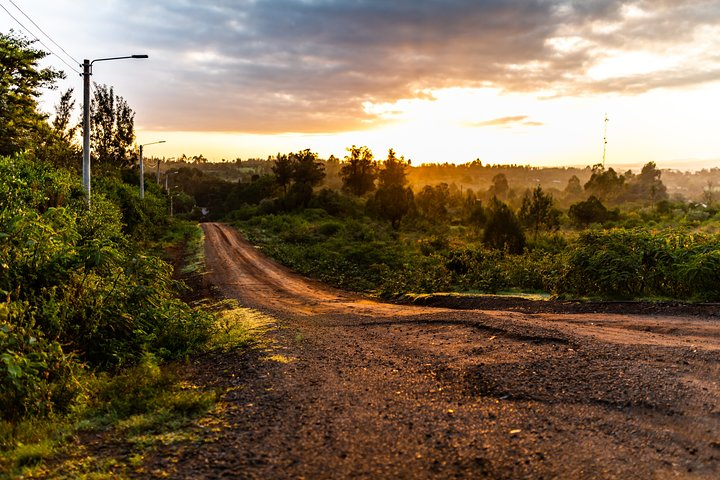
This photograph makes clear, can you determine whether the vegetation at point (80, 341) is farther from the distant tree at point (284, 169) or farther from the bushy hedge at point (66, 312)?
the distant tree at point (284, 169)

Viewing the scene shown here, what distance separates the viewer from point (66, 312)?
25.3 feet

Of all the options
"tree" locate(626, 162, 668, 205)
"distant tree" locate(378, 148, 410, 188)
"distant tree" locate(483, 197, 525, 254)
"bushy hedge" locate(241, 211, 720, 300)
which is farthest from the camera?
"tree" locate(626, 162, 668, 205)

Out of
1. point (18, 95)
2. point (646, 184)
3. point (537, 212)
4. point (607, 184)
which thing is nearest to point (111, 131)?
point (18, 95)

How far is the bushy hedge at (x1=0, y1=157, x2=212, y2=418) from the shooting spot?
5.89 metres

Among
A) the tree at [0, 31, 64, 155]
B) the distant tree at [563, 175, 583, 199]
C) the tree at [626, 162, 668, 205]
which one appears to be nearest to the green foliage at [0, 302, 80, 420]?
the tree at [0, 31, 64, 155]

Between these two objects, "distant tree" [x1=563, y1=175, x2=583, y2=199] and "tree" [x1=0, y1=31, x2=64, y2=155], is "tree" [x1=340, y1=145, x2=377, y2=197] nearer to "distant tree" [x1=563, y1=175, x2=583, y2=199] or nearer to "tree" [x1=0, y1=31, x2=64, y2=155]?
"tree" [x1=0, y1=31, x2=64, y2=155]

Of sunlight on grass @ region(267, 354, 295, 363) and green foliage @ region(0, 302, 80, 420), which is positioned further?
sunlight on grass @ region(267, 354, 295, 363)

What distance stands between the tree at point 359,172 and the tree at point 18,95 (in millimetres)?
49673

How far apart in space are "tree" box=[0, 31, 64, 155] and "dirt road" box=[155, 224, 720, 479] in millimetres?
22312

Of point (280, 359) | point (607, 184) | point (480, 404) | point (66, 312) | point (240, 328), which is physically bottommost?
point (240, 328)

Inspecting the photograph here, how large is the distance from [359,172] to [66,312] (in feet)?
222

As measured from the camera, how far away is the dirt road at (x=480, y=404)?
14.4 feet

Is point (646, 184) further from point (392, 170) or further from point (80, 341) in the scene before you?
point (80, 341)

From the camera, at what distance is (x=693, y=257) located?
11.9 metres
